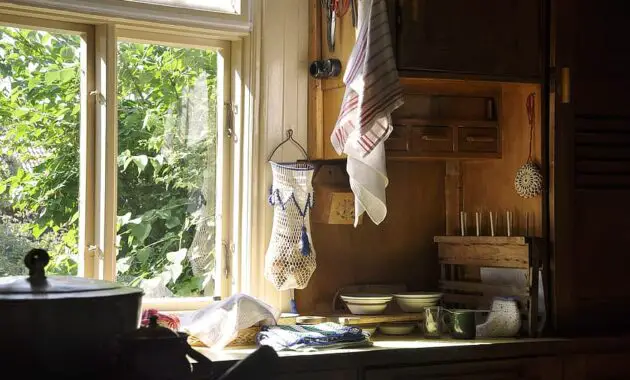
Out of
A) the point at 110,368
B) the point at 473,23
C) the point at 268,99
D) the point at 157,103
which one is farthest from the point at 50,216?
the point at 473,23

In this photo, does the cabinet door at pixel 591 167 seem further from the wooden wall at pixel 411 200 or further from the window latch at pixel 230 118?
the window latch at pixel 230 118

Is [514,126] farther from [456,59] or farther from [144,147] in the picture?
[144,147]

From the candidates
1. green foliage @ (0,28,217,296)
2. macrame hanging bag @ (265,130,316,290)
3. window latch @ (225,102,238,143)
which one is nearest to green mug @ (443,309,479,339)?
macrame hanging bag @ (265,130,316,290)

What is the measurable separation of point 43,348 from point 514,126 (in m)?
2.10

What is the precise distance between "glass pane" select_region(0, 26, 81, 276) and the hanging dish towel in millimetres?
917

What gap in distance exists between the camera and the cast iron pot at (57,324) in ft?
6.07

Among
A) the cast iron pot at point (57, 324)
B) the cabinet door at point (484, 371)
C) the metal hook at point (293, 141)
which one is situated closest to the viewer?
the cast iron pot at point (57, 324)

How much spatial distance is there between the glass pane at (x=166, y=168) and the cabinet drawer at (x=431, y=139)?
728mm

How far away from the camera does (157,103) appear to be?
11.0ft

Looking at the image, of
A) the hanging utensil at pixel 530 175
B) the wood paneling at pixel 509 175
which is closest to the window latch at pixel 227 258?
the wood paneling at pixel 509 175

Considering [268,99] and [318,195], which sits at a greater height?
[268,99]

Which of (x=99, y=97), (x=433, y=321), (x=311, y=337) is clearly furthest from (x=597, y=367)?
(x=99, y=97)

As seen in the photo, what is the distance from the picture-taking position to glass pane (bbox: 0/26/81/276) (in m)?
3.12

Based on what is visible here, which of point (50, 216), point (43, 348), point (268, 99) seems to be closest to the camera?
point (43, 348)
